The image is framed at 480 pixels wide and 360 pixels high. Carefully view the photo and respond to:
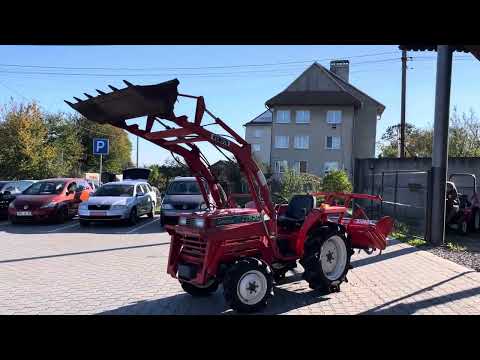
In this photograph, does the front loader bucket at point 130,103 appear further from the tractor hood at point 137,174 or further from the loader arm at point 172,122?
the tractor hood at point 137,174

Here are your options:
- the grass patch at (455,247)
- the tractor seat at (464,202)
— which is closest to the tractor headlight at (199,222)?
the grass patch at (455,247)

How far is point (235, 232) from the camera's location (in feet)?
18.4

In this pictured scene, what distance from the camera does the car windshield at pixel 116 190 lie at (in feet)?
50.2

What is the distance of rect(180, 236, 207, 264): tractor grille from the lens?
5.64m

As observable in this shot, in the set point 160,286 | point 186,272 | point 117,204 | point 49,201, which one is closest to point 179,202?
point 117,204

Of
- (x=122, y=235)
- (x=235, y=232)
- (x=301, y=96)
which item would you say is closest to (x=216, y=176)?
(x=235, y=232)

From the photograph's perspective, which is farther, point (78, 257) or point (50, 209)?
point (50, 209)

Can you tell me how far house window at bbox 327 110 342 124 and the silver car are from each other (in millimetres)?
25897
